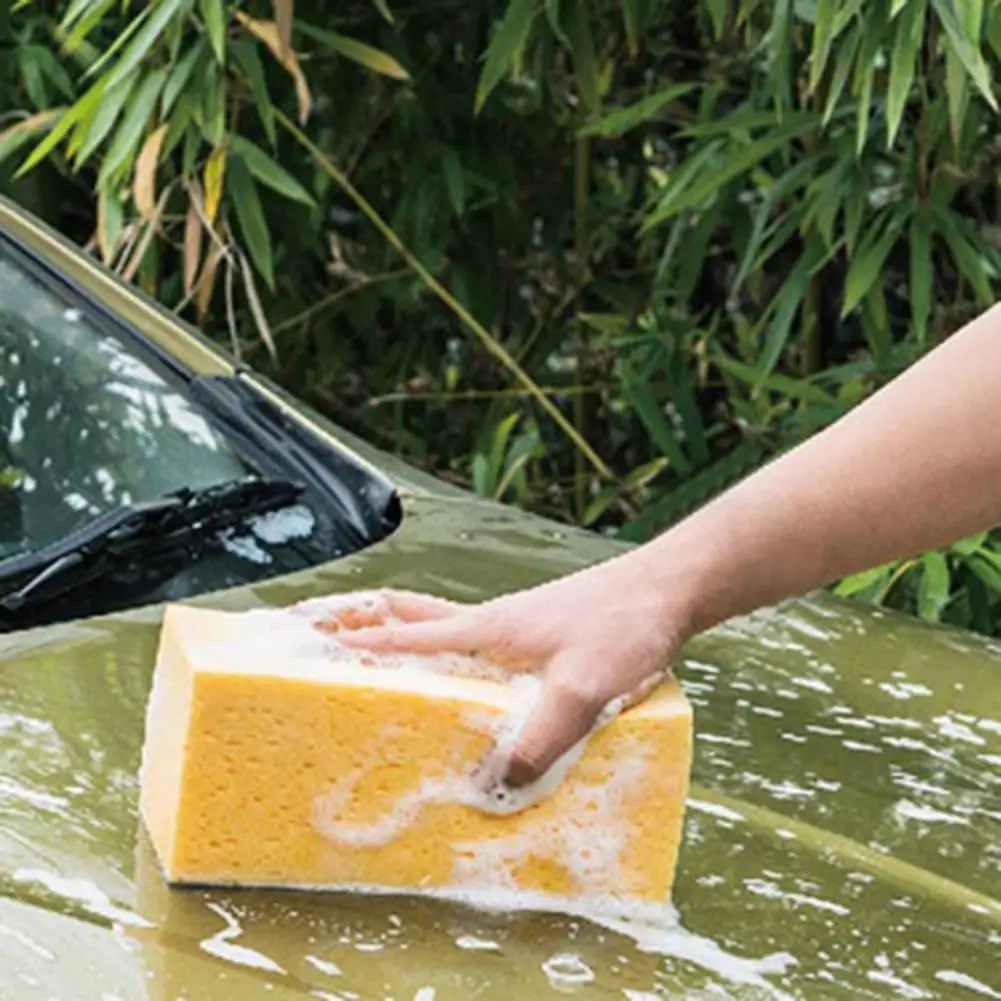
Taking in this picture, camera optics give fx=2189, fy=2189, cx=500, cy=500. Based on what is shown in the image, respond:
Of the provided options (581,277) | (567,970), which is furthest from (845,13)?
(581,277)

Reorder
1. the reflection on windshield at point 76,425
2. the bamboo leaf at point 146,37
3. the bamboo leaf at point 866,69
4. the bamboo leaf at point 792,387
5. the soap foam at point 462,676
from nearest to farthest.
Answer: the soap foam at point 462,676 < the reflection on windshield at point 76,425 < the bamboo leaf at point 866,69 < the bamboo leaf at point 146,37 < the bamboo leaf at point 792,387

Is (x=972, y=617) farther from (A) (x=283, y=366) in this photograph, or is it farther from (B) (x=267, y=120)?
(A) (x=283, y=366)

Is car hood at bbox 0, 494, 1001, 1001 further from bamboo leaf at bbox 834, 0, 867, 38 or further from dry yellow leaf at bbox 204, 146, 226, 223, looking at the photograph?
dry yellow leaf at bbox 204, 146, 226, 223

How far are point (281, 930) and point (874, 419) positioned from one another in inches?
16.7

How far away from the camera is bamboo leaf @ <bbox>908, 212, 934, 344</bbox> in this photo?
284 centimetres

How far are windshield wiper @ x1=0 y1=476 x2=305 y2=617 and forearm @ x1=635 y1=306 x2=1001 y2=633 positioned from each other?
51 cm

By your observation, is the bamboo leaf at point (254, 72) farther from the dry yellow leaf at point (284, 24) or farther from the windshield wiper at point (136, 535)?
the windshield wiper at point (136, 535)

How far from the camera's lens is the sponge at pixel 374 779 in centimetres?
116

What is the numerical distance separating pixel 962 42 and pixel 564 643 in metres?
1.28

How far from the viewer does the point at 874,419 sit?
1212mm

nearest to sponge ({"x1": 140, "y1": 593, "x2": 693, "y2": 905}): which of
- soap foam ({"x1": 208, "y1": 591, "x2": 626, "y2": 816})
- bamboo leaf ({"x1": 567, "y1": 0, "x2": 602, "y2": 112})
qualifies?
soap foam ({"x1": 208, "y1": 591, "x2": 626, "y2": 816})

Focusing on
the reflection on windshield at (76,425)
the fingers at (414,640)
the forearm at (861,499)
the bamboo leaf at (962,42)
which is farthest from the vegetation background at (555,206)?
the fingers at (414,640)

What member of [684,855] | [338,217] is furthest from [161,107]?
[684,855]

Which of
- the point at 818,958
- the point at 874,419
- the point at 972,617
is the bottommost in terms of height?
the point at 972,617
